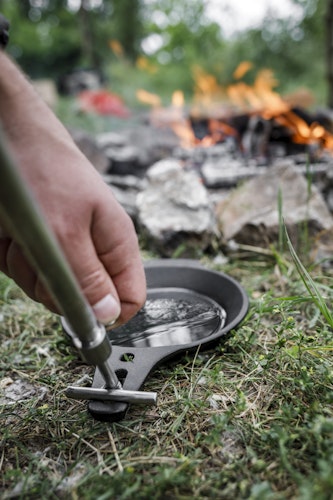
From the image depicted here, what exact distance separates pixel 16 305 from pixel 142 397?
1.02m

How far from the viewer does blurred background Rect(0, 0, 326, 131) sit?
913 centimetres

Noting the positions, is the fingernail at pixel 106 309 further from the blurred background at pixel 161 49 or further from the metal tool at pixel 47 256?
the blurred background at pixel 161 49

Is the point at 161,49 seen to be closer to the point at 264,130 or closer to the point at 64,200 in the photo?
the point at 264,130

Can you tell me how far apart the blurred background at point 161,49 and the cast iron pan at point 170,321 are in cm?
414

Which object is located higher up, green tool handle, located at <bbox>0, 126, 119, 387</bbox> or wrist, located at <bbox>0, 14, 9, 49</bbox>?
wrist, located at <bbox>0, 14, 9, 49</bbox>

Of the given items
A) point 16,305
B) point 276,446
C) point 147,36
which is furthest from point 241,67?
point 276,446

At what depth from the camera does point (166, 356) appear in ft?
3.88

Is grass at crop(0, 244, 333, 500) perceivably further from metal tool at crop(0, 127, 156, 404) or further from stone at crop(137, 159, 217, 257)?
stone at crop(137, 159, 217, 257)

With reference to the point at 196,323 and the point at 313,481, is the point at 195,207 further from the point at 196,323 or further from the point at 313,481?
the point at 313,481

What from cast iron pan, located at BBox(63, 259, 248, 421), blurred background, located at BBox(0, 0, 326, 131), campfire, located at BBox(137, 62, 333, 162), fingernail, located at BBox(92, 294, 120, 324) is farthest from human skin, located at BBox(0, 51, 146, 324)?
blurred background, located at BBox(0, 0, 326, 131)

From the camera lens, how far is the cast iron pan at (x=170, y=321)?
1.13m

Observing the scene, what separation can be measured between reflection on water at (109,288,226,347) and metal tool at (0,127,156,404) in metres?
0.44

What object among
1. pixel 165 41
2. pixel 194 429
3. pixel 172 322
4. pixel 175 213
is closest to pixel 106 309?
pixel 194 429

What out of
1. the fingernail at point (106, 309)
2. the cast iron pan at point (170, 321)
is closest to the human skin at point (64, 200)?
the fingernail at point (106, 309)
